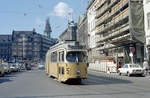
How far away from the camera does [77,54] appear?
65.2ft

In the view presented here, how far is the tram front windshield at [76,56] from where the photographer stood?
19.5 m

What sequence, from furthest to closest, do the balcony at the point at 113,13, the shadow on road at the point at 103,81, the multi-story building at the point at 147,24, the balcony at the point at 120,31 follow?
the balcony at the point at 113,13 < the balcony at the point at 120,31 < the multi-story building at the point at 147,24 < the shadow on road at the point at 103,81

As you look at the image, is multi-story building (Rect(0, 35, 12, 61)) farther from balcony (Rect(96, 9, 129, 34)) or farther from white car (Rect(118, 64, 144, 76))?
white car (Rect(118, 64, 144, 76))

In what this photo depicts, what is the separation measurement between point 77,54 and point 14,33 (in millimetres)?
145683

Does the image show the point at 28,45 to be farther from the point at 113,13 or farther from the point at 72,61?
the point at 72,61

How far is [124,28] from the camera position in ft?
Answer: 153

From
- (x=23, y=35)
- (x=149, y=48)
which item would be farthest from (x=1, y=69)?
(x=23, y=35)

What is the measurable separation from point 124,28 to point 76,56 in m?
28.5

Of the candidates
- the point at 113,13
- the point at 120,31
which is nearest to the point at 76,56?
the point at 120,31

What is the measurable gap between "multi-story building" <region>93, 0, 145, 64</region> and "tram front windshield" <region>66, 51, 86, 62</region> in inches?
619

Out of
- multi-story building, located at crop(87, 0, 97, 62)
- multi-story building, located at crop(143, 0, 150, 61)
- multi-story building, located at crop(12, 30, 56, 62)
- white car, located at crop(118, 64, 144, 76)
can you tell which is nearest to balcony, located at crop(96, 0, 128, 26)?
multi-story building, located at crop(143, 0, 150, 61)

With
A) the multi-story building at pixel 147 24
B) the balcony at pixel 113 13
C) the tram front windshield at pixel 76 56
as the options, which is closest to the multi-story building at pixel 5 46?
the balcony at pixel 113 13

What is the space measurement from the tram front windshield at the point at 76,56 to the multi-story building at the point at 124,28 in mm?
15718

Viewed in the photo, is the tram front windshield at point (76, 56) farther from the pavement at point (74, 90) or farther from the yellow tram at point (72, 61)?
the pavement at point (74, 90)
